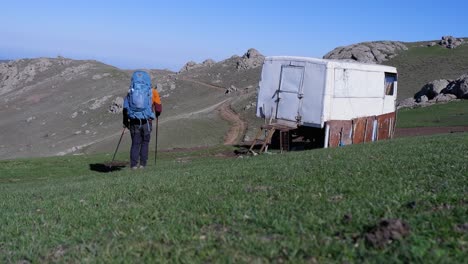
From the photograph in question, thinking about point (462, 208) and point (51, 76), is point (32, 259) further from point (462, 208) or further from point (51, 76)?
point (51, 76)

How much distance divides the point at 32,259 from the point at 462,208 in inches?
160

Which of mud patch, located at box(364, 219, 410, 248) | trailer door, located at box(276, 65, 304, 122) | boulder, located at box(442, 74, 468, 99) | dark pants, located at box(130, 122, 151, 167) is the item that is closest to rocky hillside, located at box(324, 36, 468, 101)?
boulder, located at box(442, 74, 468, 99)

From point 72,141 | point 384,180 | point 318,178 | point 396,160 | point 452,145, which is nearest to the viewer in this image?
point 384,180

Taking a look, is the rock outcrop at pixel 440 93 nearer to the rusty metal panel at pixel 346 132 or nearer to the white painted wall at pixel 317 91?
the white painted wall at pixel 317 91

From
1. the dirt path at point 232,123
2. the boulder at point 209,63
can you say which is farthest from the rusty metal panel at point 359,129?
the boulder at point 209,63

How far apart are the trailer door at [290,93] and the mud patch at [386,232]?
1420 cm

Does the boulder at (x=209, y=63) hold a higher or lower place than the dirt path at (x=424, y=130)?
higher

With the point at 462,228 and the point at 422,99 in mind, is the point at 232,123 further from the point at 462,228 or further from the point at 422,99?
the point at 462,228

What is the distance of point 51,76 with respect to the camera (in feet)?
273

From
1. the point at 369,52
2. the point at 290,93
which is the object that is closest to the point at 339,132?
the point at 290,93

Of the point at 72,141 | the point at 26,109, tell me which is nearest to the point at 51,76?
the point at 26,109

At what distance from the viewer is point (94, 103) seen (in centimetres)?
5788

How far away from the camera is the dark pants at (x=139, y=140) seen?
13.3m

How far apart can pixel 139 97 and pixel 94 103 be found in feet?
153
